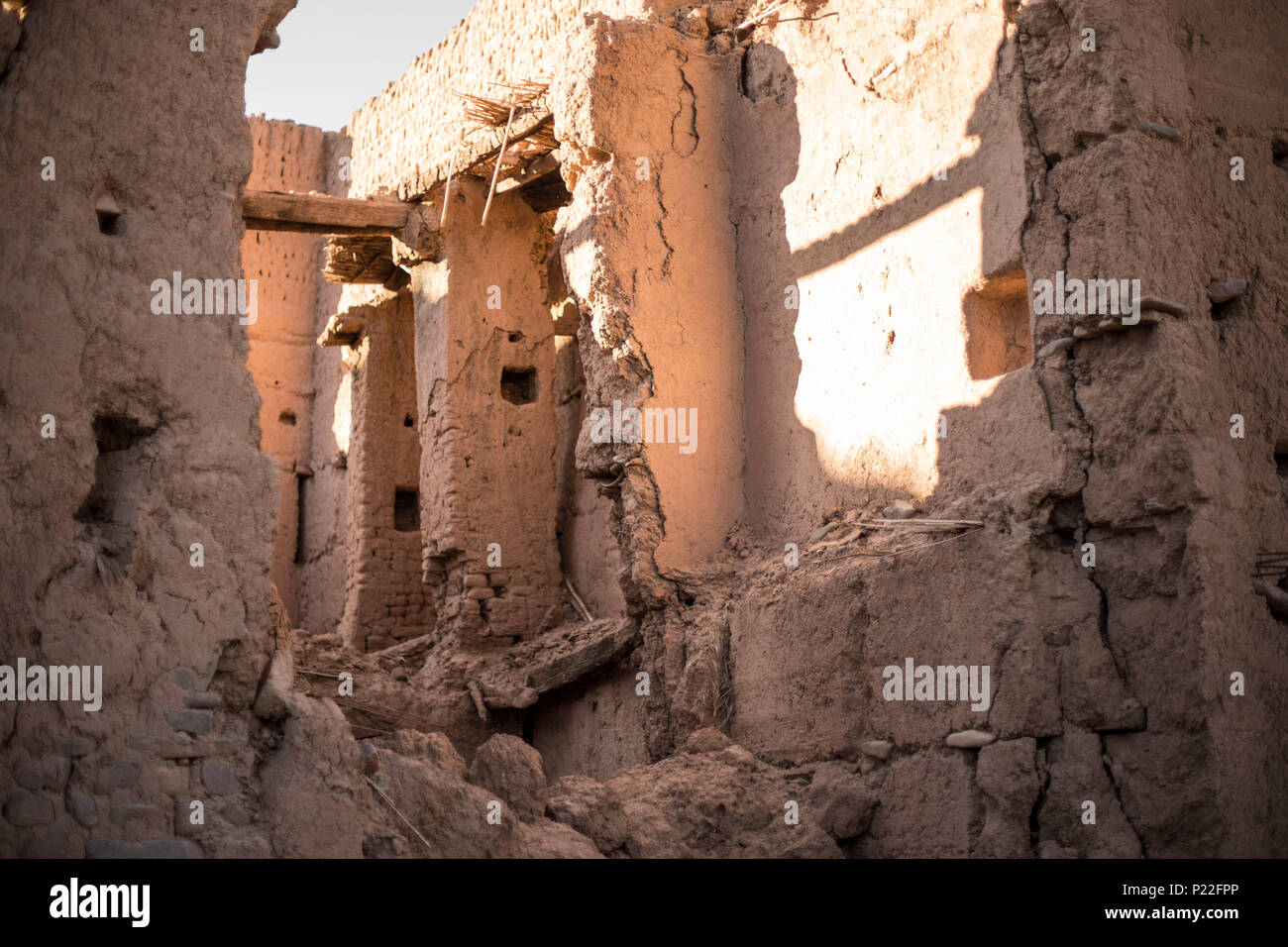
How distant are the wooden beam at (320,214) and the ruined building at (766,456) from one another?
0.08 metres

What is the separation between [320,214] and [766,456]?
4.22m

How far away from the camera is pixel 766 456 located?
7.72 meters

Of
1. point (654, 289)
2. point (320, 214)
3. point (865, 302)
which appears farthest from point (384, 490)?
point (865, 302)

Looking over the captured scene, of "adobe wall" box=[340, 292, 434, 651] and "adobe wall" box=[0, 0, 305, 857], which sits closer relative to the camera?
"adobe wall" box=[0, 0, 305, 857]

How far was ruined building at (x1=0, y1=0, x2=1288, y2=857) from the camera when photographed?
4.52 metres

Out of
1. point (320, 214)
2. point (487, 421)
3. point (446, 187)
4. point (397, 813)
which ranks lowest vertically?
point (397, 813)

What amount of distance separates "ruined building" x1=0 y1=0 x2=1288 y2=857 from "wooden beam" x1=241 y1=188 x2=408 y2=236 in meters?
0.08

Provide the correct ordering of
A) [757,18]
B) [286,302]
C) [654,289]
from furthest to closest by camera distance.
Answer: [286,302]
[757,18]
[654,289]

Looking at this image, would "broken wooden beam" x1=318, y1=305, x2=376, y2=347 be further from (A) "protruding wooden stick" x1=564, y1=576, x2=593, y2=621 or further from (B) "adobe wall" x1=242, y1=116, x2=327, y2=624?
(B) "adobe wall" x1=242, y1=116, x2=327, y2=624

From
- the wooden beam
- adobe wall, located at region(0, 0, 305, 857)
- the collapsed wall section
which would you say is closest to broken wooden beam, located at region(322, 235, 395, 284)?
the wooden beam

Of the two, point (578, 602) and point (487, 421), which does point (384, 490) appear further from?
point (578, 602)

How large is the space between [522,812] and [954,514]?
7.82 ft

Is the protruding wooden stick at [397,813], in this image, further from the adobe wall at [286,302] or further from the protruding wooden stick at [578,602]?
the adobe wall at [286,302]
